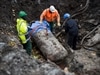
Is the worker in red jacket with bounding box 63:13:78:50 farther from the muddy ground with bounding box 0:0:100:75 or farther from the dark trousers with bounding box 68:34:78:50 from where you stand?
the muddy ground with bounding box 0:0:100:75

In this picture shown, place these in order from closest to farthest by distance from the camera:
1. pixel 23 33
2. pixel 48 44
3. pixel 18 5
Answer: pixel 23 33, pixel 48 44, pixel 18 5

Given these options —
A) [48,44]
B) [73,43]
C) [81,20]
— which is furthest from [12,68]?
[81,20]

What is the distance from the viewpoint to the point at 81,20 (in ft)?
57.4

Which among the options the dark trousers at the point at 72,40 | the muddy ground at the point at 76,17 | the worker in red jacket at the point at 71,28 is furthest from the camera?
the dark trousers at the point at 72,40

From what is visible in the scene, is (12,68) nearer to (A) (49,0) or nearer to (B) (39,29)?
(B) (39,29)

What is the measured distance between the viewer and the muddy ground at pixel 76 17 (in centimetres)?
1356

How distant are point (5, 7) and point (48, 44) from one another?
2.97 metres

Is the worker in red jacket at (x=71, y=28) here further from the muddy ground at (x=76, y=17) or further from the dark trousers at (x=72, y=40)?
the muddy ground at (x=76, y=17)

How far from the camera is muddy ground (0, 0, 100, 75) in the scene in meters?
13.6

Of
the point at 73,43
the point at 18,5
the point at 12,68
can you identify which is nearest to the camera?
the point at 12,68

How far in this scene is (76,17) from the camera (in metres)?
17.6

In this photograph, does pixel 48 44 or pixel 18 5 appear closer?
pixel 48 44

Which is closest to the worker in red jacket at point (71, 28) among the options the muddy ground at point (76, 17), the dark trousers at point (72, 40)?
the dark trousers at point (72, 40)

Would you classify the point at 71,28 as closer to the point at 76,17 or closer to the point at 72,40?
the point at 72,40
